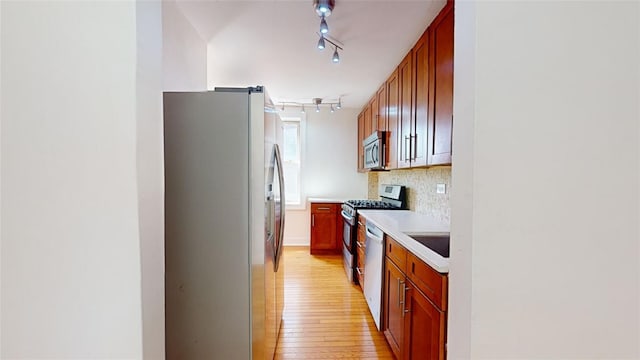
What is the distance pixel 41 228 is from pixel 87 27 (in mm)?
516

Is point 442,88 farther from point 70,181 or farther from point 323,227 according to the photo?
point 323,227

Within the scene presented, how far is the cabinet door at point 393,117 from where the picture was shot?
2855mm

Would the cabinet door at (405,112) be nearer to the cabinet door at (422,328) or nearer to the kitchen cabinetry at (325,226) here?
the cabinet door at (422,328)

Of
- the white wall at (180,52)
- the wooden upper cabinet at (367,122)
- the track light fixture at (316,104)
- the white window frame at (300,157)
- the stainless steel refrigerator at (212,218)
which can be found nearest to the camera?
the stainless steel refrigerator at (212,218)

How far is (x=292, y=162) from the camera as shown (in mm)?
5219

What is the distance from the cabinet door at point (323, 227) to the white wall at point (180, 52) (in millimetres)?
2679

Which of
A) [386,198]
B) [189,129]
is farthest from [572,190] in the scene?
[386,198]

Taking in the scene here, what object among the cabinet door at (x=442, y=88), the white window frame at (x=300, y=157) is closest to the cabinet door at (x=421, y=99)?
the cabinet door at (x=442, y=88)

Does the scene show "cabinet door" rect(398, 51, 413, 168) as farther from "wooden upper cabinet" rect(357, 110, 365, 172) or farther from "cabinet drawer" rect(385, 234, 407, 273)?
"wooden upper cabinet" rect(357, 110, 365, 172)

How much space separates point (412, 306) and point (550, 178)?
1.15m

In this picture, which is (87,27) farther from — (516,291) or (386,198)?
(386,198)

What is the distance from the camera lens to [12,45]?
2.34ft

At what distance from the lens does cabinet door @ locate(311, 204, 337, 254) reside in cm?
460

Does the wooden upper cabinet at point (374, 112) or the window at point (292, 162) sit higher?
the wooden upper cabinet at point (374, 112)
